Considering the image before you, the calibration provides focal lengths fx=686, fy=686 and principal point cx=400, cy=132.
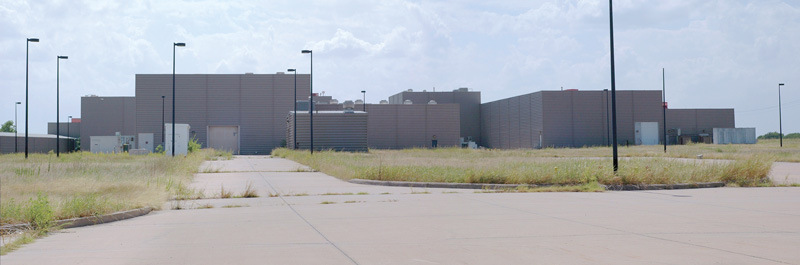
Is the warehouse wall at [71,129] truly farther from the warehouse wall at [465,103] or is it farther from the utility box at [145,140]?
the warehouse wall at [465,103]

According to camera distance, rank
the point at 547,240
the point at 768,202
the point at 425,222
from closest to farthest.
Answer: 1. the point at 547,240
2. the point at 425,222
3. the point at 768,202

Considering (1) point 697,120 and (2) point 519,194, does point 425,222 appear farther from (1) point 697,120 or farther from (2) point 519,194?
(1) point 697,120

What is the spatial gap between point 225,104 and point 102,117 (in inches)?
1187

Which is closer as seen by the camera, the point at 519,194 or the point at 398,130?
the point at 519,194

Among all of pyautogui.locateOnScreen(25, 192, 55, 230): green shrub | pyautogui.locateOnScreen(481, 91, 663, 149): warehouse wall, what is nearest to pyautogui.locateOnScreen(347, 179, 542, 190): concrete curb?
pyautogui.locateOnScreen(25, 192, 55, 230): green shrub

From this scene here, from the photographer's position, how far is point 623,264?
7.79 meters

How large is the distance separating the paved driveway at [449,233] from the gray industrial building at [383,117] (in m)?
51.8

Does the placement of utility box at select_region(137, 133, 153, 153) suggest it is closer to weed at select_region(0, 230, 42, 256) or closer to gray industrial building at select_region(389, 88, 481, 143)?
gray industrial building at select_region(389, 88, 481, 143)

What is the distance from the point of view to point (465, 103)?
10812 cm

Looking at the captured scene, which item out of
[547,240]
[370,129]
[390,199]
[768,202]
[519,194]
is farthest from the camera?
[370,129]

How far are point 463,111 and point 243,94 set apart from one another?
38.6m

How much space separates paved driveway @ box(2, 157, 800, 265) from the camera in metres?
8.38

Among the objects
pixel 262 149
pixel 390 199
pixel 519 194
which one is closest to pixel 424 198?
pixel 390 199

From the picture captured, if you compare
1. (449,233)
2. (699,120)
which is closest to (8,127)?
(699,120)
